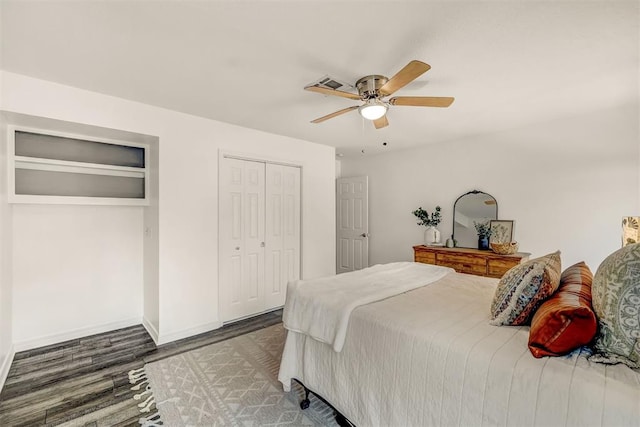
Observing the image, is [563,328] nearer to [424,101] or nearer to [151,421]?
[424,101]

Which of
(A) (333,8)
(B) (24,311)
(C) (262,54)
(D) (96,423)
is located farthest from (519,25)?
(B) (24,311)

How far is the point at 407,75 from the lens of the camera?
1822 mm

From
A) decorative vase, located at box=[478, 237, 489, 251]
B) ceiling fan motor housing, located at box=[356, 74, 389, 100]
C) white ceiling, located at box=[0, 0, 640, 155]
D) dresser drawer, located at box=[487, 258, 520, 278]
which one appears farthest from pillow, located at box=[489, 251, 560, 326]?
decorative vase, located at box=[478, 237, 489, 251]

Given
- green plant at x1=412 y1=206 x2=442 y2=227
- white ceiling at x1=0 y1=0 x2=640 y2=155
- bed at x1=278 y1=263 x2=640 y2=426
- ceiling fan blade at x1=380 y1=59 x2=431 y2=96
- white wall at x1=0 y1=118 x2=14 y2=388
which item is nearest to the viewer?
bed at x1=278 y1=263 x2=640 y2=426

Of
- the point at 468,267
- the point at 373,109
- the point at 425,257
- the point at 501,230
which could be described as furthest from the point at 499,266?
the point at 373,109

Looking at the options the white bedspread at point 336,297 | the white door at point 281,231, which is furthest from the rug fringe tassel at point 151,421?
the white door at point 281,231

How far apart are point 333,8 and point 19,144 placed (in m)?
3.11

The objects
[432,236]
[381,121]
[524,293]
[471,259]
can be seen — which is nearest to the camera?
[524,293]

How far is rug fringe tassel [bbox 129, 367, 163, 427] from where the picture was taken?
1.88 m

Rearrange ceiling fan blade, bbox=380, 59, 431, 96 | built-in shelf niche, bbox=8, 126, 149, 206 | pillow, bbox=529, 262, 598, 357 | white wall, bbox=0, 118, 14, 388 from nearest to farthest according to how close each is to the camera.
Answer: pillow, bbox=529, 262, 598, 357 < ceiling fan blade, bbox=380, 59, 431, 96 < white wall, bbox=0, 118, 14, 388 < built-in shelf niche, bbox=8, 126, 149, 206

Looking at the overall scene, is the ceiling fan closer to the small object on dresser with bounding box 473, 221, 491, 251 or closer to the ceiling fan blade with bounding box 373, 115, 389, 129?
the ceiling fan blade with bounding box 373, 115, 389, 129

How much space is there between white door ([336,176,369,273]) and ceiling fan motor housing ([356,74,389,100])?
A: 2926 millimetres

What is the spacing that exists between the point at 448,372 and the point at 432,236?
3.14 metres

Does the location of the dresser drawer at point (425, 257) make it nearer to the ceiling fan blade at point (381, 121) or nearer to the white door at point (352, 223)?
the white door at point (352, 223)
